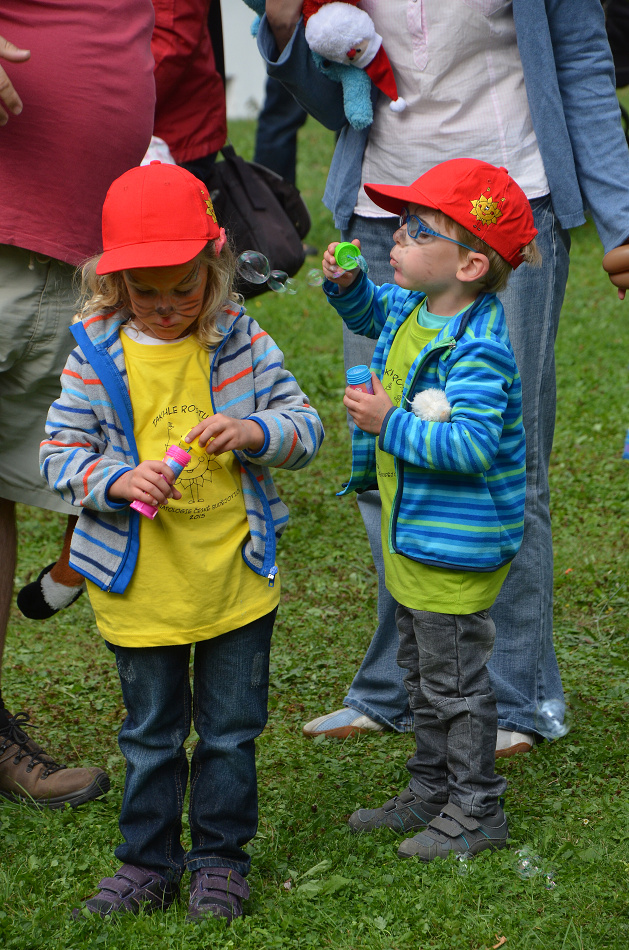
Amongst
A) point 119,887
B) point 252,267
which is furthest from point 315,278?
point 119,887

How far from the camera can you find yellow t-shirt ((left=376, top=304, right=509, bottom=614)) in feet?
8.30

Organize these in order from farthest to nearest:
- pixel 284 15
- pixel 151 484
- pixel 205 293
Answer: pixel 284 15 → pixel 205 293 → pixel 151 484

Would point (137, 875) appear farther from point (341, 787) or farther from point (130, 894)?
point (341, 787)

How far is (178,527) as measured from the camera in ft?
7.61

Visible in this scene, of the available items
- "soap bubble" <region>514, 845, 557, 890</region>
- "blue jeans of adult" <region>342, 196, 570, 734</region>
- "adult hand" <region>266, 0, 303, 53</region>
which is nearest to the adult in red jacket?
"adult hand" <region>266, 0, 303, 53</region>

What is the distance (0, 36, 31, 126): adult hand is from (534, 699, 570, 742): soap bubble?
7.02 ft

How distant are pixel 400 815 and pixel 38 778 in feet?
3.34

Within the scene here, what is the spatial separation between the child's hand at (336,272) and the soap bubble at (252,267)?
0.50ft

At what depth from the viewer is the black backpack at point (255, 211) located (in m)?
3.94

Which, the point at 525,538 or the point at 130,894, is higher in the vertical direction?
the point at 525,538

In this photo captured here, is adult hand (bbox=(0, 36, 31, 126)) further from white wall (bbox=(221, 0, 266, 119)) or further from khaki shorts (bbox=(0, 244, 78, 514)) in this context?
white wall (bbox=(221, 0, 266, 119))

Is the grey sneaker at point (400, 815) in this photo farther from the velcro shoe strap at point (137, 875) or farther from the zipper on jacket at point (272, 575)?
the zipper on jacket at point (272, 575)

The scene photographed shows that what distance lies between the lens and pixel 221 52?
14.7ft

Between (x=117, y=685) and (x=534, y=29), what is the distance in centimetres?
245
